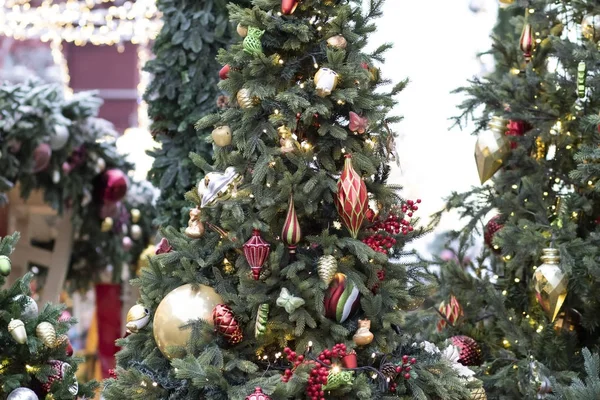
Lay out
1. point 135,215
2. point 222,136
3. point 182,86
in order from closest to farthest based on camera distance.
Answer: point 222,136 → point 182,86 → point 135,215

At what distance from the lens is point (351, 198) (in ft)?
9.36

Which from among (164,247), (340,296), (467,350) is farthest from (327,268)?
(467,350)

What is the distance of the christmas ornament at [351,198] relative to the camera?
286 cm

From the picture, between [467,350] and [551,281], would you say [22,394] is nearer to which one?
[467,350]

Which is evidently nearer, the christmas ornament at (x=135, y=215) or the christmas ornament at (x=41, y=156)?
the christmas ornament at (x=41, y=156)

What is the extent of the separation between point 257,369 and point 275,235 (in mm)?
461

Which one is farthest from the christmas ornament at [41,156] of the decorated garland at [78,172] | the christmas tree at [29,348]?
the christmas tree at [29,348]

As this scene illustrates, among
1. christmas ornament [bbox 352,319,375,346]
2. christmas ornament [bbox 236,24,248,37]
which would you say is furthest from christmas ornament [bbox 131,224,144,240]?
christmas ornament [bbox 352,319,375,346]

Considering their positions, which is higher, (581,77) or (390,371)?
(581,77)

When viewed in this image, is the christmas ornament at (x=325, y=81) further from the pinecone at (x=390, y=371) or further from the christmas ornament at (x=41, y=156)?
the christmas ornament at (x=41, y=156)

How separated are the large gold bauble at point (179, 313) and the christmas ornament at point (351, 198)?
0.53 metres

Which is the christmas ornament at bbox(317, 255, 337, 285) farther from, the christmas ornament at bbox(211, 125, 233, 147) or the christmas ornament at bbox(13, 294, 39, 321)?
the christmas ornament at bbox(13, 294, 39, 321)

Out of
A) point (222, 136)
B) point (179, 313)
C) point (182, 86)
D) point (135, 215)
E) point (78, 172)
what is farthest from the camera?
point (135, 215)

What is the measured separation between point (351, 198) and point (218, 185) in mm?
487
